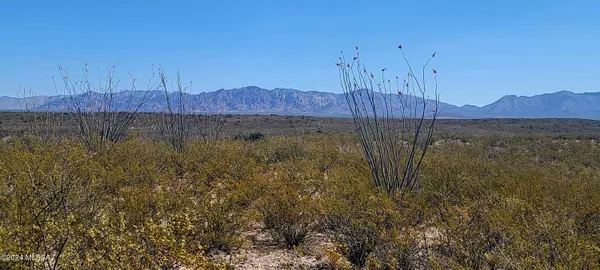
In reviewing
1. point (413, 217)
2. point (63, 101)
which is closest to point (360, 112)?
point (413, 217)

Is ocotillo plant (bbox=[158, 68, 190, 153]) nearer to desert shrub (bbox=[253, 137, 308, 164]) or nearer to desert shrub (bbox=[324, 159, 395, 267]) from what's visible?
desert shrub (bbox=[253, 137, 308, 164])

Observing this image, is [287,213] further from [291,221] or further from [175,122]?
[175,122]

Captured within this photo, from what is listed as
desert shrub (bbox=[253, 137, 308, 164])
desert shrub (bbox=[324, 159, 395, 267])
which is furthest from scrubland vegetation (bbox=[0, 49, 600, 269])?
desert shrub (bbox=[253, 137, 308, 164])

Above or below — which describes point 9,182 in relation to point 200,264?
above

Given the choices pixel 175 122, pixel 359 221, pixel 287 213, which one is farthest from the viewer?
pixel 175 122

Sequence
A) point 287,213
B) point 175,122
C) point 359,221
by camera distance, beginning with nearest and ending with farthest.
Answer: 1. point 359,221
2. point 287,213
3. point 175,122

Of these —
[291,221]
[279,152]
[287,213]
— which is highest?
[287,213]

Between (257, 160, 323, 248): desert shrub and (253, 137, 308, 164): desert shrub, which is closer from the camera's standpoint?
(257, 160, 323, 248): desert shrub

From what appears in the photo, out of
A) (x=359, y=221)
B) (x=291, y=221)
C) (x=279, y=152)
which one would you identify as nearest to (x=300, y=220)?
→ (x=291, y=221)

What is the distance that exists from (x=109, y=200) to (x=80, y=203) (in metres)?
0.44

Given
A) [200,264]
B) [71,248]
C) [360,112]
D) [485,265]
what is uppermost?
[360,112]

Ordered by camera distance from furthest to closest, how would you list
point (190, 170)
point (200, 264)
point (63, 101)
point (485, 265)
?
point (63, 101) → point (190, 170) → point (485, 265) → point (200, 264)

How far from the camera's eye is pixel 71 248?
10.8 ft

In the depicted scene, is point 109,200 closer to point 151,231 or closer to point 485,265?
point 151,231
